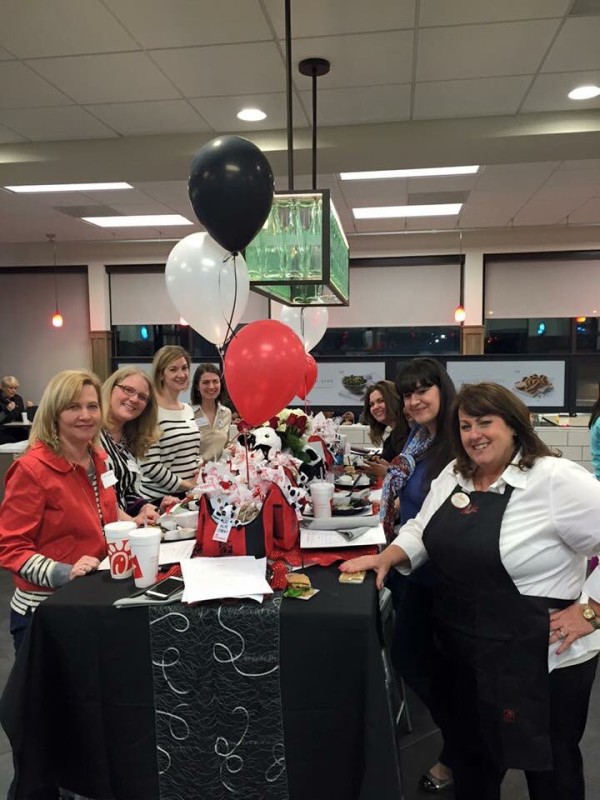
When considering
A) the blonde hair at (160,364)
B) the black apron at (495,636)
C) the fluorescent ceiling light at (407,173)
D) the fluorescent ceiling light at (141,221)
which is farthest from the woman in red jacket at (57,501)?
the fluorescent ceiling light at (141,221)

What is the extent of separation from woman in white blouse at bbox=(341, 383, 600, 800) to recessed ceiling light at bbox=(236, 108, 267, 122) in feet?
9.20

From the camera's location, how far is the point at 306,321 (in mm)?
4527

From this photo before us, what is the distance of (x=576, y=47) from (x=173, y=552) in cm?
310

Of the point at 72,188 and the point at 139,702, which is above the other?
the point at 72,188

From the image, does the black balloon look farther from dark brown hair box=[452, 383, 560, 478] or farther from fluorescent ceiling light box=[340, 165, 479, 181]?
fluorescent ceiling light box=[340, 165, 479, 181]

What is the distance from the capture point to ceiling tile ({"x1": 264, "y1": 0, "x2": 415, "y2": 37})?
2578 millimetres

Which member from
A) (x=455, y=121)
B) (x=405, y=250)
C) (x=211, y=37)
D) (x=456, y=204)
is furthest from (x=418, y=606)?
(x=405, y=250)

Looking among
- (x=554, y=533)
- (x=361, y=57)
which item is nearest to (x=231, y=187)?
(x=554, y=533)

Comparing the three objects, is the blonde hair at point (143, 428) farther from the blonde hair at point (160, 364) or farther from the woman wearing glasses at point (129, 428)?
the blonde hair at point (160, 364)

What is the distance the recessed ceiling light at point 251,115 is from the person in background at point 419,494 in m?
2.27

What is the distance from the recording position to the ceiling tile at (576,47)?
2.76 meters

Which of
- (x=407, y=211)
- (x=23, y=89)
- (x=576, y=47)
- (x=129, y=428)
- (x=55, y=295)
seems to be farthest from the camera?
(x=55, y=295)

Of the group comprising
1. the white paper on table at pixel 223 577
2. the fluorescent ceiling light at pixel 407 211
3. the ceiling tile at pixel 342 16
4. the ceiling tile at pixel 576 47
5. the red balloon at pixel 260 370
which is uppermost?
the ceiling tile at pixel 342 16

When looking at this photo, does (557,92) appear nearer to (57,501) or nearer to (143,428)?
(143,428)
